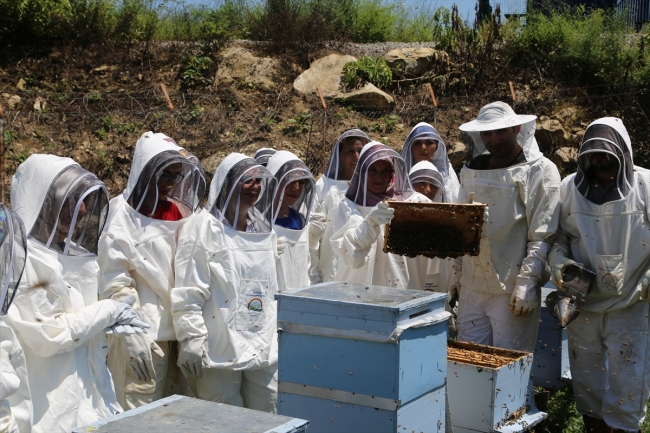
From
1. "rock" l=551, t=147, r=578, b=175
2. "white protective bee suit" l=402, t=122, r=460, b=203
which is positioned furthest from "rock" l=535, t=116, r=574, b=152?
"white protective bee suit" l=402, t=122, r=460, b=203

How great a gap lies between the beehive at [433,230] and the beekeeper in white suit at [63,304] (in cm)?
178

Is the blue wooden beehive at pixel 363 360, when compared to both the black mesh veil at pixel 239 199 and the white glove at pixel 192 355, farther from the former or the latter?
the black mesh veil at pixel 239 199

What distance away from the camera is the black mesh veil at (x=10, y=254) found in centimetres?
272

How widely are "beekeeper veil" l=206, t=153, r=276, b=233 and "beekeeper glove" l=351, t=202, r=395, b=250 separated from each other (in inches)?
22.1

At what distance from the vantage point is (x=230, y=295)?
4.00 m

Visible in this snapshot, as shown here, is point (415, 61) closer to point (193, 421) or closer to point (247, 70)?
point (247, 70)

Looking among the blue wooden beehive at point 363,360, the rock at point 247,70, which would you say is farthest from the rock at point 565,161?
the blue wooden beehive at point 363,360

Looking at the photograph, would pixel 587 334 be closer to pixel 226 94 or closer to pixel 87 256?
pixel 87 256

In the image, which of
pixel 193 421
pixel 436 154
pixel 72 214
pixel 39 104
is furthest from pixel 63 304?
pixel 39 104

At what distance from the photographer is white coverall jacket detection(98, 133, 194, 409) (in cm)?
391

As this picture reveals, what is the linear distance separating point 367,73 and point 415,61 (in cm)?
106

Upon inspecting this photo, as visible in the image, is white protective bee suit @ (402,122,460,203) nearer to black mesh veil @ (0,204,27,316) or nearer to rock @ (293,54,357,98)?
black mesh veil @ (0,204,27,316)

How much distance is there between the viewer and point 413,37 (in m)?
15.8

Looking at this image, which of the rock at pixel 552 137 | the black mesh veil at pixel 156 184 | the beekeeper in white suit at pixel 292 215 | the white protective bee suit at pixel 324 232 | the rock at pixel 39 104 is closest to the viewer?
the black mesh veil at pixel 156 184
